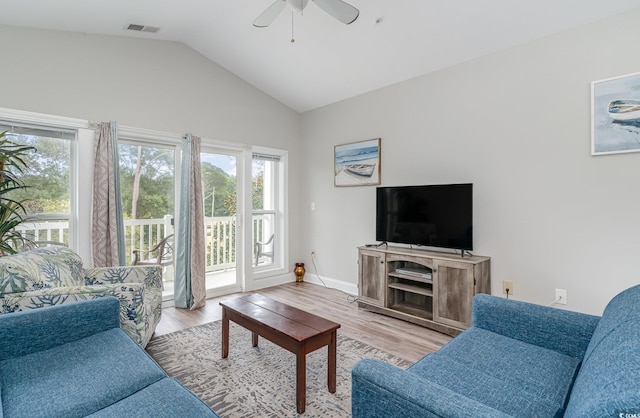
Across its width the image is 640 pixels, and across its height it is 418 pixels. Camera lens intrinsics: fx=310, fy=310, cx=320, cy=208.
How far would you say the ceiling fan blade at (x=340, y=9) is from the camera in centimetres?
220

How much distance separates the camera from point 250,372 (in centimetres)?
227

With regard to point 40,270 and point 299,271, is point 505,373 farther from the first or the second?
point 299,271

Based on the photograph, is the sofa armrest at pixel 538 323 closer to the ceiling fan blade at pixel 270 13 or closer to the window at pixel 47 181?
the ceiling fan blade at pixel 270 13

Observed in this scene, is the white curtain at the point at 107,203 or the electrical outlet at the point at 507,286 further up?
the white curtain at the point at 107,203

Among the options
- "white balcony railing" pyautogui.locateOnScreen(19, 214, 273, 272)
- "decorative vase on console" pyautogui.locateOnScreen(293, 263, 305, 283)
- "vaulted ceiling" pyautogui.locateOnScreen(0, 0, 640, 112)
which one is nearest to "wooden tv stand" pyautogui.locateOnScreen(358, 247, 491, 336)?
"decorative vase on console" pyautogui.locateOnScreen(293, 263, 305, 283)

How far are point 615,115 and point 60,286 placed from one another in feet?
13.9

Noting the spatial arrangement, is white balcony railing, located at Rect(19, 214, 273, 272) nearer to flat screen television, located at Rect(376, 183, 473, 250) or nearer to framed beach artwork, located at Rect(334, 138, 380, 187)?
framed beach artwork, located at Rect(334, 138, 380, 187)

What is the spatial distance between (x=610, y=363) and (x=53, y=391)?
6.24 feet

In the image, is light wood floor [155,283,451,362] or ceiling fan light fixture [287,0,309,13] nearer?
ceiling fan light fixture [287,0,309,13]

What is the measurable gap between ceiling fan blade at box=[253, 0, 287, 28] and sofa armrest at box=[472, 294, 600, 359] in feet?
7.97

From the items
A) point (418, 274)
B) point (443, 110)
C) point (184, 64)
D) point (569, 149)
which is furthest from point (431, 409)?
point (184, 64)

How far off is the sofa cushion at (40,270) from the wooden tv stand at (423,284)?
2711 millimetres

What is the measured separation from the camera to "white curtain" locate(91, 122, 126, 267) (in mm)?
3100

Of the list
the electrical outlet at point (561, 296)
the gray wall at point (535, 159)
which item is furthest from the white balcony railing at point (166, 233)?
the electrical outlet at point (561, 296)
